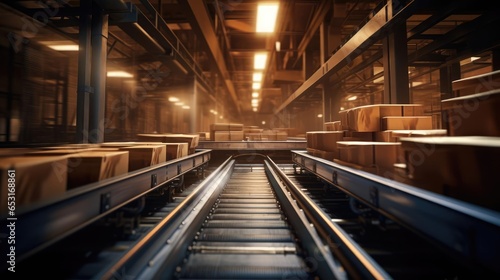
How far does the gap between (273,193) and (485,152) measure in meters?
3.16

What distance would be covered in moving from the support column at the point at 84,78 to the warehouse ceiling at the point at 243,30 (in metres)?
0.17

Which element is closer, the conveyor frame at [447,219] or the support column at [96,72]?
the conveyor frame at [447,219]

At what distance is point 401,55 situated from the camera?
392cm

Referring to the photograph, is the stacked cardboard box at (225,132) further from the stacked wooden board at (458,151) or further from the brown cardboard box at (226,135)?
the stacked wooden board at (458,151)

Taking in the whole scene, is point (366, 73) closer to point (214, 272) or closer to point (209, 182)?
point (209, 182)

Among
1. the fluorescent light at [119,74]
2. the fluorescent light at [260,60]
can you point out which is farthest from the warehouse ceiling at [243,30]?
the fluorescent light at [260,60]

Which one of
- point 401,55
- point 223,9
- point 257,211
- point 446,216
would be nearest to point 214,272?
point 257,211

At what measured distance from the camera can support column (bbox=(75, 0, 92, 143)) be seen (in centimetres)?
340

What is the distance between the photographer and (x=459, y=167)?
56.5 inches

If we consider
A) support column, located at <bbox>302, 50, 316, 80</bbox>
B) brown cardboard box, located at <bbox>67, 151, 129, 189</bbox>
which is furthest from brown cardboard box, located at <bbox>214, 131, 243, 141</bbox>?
brown cardboard box, located at <bbox>67, 151, 129, 189</bbox>

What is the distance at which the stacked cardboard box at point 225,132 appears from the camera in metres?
7.67

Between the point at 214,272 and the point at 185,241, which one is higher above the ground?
the point at 185,241

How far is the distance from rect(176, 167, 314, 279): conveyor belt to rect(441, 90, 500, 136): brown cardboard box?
171cm

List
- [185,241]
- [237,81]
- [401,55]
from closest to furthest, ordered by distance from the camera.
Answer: [185,241] < [401,55] < [237,81]
